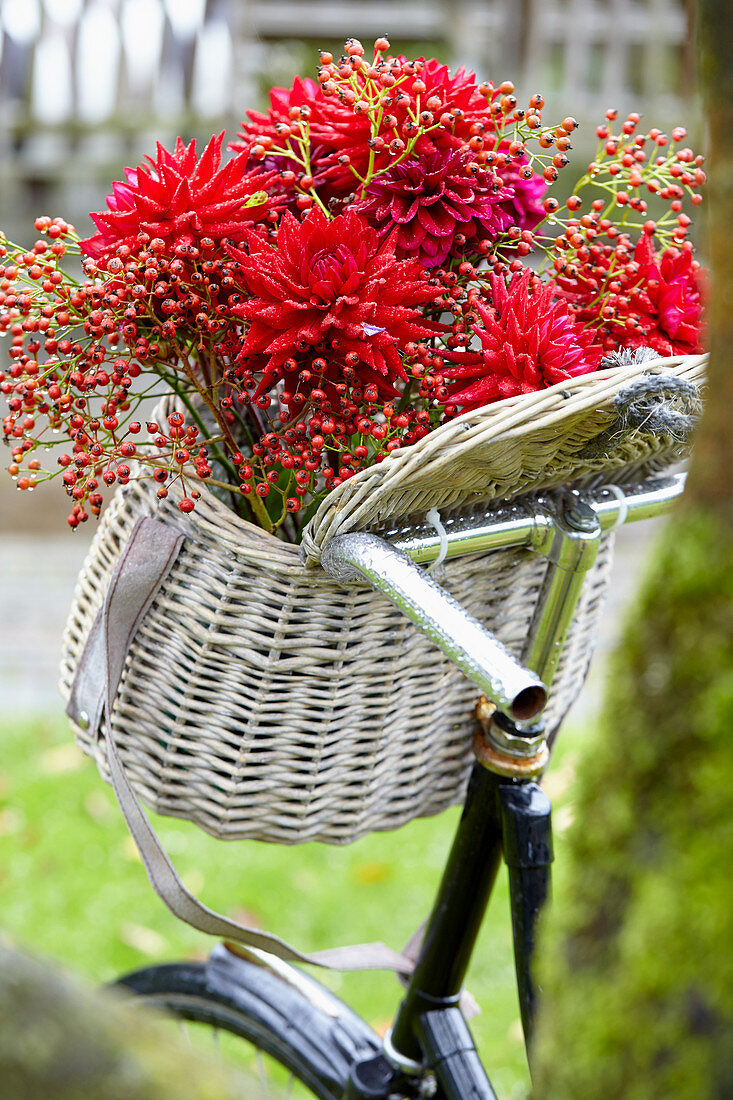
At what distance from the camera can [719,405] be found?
0.30m

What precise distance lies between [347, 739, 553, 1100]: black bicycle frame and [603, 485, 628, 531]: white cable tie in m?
0.25

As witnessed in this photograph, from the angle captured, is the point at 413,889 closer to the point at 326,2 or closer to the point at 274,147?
the point at 274,147

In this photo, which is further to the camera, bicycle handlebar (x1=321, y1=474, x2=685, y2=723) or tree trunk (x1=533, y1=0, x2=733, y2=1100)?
bicycle handlebar (x1=321, y1=474, x2=685, y2=723)

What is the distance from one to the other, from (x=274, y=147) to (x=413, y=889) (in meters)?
1.79

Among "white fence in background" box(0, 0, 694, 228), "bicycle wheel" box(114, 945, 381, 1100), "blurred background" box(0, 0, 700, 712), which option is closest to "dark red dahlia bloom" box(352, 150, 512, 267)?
"bicycle wheel" box(114, 945, 381, 1100)

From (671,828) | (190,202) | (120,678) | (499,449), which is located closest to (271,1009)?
(120,678)

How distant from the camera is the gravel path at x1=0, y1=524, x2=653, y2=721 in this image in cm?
284

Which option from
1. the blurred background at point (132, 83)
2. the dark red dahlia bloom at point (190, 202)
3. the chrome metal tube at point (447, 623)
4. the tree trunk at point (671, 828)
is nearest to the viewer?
the tree trunk at point (671, 828)

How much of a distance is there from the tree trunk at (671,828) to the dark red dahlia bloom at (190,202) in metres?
0.54

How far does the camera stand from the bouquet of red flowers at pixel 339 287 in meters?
0.75

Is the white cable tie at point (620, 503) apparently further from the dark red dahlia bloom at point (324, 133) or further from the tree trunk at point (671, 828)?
the tree trunk at point (671, 828)

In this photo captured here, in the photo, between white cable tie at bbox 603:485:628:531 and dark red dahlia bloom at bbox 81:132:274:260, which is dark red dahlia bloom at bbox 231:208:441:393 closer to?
dark red dahlia bloom at bbox 81:132:274:260

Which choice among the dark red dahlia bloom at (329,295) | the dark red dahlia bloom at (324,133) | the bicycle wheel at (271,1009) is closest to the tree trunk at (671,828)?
the dark red dahlia bloom at (329,295)

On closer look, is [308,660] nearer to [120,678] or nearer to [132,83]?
[120,678]
